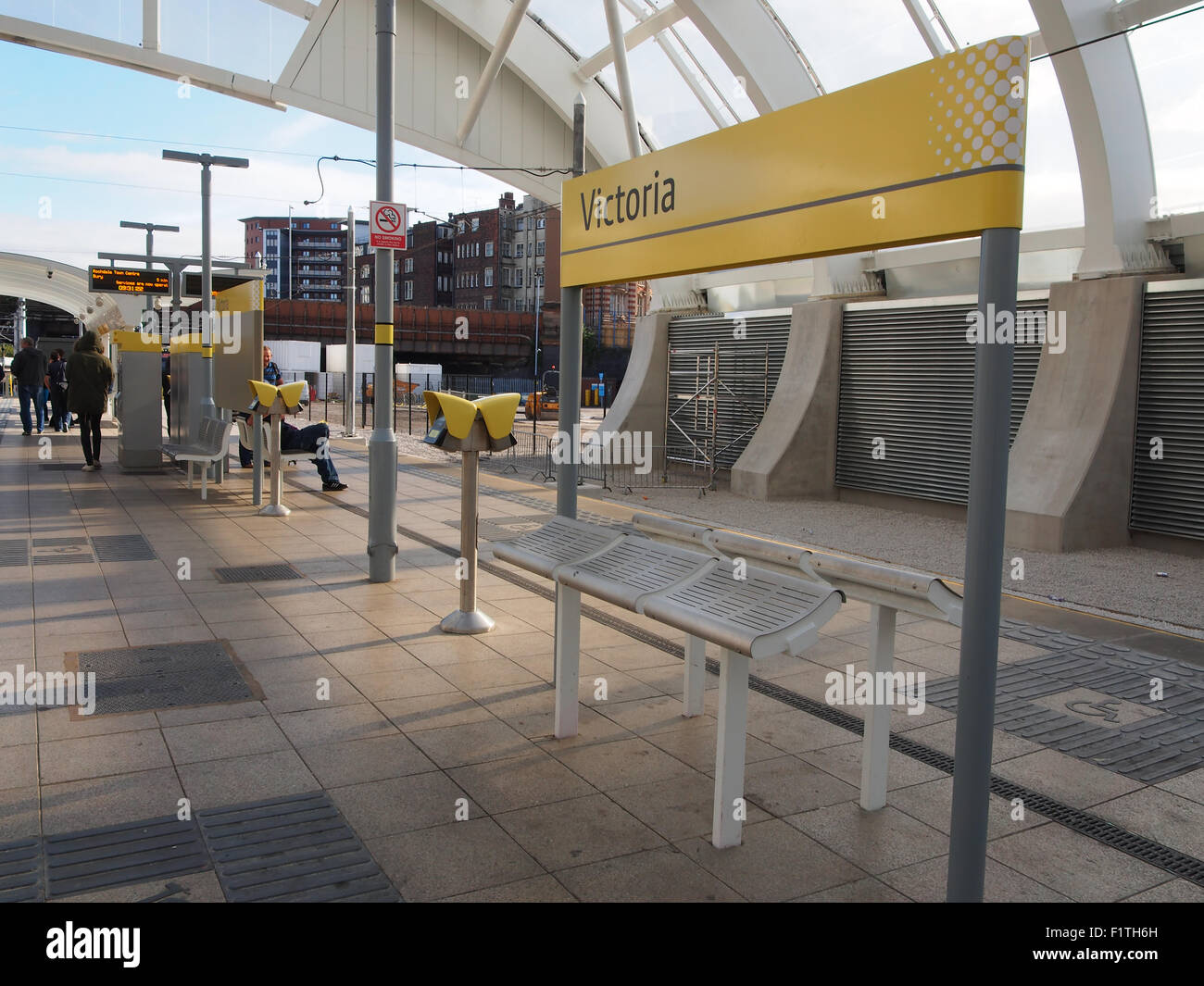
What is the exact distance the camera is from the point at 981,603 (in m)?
2.96

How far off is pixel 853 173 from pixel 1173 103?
1054 centimetres

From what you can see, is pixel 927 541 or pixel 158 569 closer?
pixel 158 569

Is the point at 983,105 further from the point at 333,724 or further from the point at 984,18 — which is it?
the point at 984,18

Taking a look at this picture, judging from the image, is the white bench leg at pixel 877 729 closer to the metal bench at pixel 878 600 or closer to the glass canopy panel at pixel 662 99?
the metal bench at pixel 878 600

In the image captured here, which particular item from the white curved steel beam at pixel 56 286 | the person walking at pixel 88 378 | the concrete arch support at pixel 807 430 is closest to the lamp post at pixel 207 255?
the person walking at pixel 88 378

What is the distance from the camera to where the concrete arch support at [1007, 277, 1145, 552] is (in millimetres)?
10984

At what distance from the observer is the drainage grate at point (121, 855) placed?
3379 millimetres

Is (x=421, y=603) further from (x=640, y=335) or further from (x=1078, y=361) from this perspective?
(x=640, y=335)

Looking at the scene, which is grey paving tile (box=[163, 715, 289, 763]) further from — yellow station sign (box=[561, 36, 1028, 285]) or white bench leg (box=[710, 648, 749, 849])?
yellow station sign (box=[561, 36, 1028, 285])

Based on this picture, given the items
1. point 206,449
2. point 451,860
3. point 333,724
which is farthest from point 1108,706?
point 206,449

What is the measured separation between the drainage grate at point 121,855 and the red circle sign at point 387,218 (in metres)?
5.65

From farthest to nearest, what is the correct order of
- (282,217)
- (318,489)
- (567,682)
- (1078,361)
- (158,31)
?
1. (282,217)
2. (158,31)
3. (318,489)
4. (1078,361)
5. (567,682)
